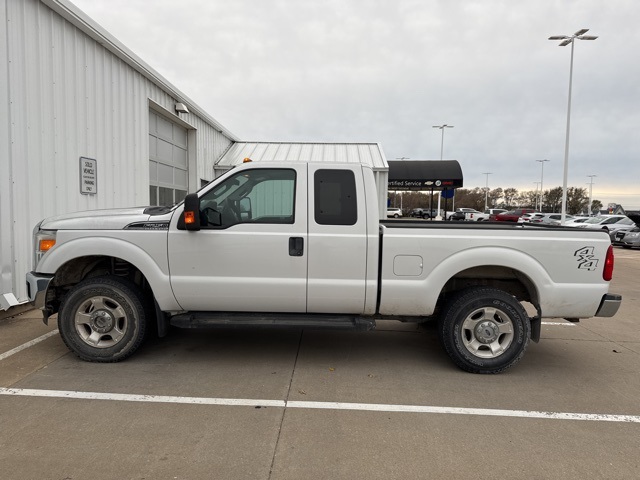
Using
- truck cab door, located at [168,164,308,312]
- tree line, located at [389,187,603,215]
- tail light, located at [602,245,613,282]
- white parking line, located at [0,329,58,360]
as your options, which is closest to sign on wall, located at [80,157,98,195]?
white parking line, located at [0,329,58,360]

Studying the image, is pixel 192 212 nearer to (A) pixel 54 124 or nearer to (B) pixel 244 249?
(B) pixel 244 249

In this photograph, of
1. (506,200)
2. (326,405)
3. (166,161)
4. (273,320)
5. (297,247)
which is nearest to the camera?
(326,405)

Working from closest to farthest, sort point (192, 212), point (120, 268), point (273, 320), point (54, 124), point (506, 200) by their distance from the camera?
point (192, 212)
point (273, 320)
point (120, 268)
point (54, 124)
point (506, 200)

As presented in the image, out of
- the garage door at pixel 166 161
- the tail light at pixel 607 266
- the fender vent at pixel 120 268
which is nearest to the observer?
the tail light at pixel 607 266

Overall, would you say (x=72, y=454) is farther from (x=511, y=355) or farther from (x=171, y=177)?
(x=171, y=177)

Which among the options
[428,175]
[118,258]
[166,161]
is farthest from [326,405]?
[428,175]

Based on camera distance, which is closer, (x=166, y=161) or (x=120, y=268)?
(x=120, y=268)

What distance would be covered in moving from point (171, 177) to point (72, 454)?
1014cm

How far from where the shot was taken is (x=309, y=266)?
4148mm

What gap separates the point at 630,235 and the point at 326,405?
2256 cm

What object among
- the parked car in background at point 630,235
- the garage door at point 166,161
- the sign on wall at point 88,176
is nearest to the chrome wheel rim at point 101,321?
the sign on wall at point 88,176

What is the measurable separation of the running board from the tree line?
64.9 m

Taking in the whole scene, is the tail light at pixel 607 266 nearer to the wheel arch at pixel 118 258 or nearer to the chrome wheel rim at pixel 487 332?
the chrome wheel rim at pixel 487 332

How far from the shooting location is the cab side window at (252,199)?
13.7 ft
